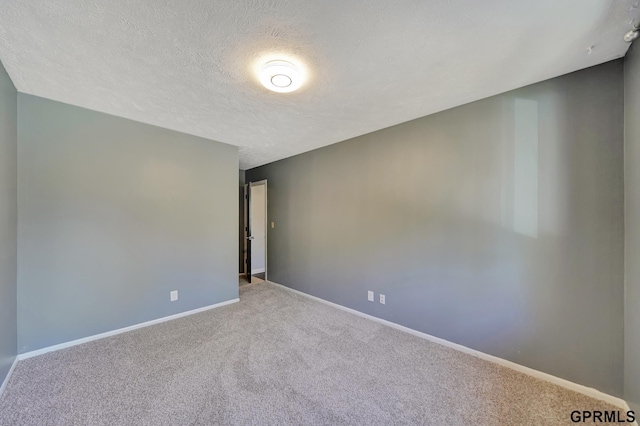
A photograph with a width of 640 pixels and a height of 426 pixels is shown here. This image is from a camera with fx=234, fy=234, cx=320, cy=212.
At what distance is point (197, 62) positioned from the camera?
1.69 m

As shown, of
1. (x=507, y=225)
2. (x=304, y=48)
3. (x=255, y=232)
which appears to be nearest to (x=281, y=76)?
(x=304, y=48)

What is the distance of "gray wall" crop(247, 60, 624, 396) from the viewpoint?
1.71 m

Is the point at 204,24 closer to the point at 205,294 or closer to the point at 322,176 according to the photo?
the point at 322,176

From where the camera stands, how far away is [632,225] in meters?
1.54

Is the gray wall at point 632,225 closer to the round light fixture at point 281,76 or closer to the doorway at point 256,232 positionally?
the round light fixture at point 281,76

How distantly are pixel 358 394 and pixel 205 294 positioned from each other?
2.50 metres

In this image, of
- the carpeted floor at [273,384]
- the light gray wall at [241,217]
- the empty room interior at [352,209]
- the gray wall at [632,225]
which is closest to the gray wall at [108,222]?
the empty room interior at [352,209]

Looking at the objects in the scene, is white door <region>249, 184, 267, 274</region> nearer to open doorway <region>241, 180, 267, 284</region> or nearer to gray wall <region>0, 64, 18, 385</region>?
open doorway <region>241, 180, 267, 284</region>

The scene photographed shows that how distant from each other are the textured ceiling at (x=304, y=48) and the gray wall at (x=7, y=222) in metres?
0.24

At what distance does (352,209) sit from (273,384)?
2193 mm

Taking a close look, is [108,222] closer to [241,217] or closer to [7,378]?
[7,378]

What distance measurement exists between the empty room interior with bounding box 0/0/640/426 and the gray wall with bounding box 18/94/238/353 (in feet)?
0.06

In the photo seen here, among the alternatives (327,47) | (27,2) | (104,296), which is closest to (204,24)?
(327,47)

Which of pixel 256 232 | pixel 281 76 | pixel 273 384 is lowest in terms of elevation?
pixel 273 384
